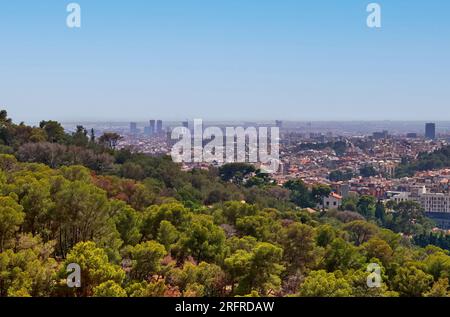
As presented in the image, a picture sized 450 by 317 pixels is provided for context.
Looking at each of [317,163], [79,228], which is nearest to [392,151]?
[317,163]

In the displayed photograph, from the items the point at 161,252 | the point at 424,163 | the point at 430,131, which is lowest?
the point at 424,163

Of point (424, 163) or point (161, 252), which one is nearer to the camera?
point (161, 252)

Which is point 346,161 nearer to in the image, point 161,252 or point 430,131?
point 430,131

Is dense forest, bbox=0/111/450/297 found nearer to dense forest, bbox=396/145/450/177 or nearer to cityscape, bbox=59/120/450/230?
cityscape, bbox=59/120/450/230

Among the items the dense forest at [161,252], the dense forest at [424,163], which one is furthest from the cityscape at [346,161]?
the dense forest at [161,252]

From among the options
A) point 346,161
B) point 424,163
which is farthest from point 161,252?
point 424,163

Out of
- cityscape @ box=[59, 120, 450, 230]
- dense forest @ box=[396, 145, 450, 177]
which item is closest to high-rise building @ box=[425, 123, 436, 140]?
cityscape @ box=[59, 120, 450, 230]

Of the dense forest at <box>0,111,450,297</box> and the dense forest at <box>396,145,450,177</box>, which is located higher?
the dense forest at <box>0,111,450,297</box>

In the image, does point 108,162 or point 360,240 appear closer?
point 360,240

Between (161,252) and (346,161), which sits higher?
(161,252)

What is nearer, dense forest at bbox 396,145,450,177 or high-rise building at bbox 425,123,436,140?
dense forest at bbox 396,145,450,177
